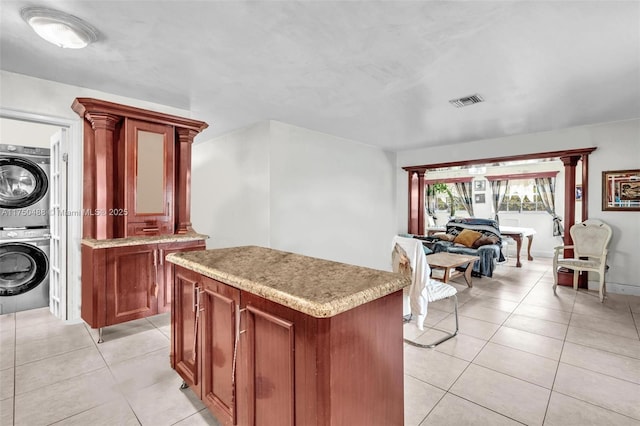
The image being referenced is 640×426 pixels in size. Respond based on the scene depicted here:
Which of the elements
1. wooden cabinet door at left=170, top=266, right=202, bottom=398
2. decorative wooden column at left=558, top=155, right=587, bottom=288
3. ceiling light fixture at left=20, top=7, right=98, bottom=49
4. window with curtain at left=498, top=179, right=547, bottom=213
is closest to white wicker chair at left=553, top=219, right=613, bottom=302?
decorative wooden column at left=558, top=155, right=587, bottom=288

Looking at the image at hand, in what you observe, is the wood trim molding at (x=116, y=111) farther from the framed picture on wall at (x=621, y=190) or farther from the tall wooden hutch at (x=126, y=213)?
the framed picture on wall at (x=621, y=190)

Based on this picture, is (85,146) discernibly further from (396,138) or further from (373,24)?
(396,138)

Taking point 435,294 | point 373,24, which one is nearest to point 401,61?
point 373,24

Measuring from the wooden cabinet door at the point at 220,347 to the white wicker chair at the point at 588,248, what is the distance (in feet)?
15.4

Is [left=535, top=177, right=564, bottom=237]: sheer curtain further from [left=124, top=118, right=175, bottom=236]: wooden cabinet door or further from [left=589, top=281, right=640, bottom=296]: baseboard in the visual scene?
[left=124, top=118, right=175, bottom=236]: wooden cabinet door

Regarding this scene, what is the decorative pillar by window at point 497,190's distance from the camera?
8.27 metres

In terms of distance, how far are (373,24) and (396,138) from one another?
3.38 metres

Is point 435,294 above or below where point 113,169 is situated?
below

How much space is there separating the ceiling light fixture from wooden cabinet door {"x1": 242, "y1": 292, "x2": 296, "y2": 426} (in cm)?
206

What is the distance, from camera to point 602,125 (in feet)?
14.0

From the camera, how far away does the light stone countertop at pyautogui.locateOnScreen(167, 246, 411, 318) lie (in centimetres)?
100

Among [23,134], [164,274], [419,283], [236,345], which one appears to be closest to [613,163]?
[419,283]

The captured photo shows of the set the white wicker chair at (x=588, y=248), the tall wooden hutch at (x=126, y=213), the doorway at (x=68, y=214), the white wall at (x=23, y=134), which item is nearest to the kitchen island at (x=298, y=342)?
the tall wooden hutch at (x=126, y=213)

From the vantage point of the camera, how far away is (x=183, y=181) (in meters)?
3.27
